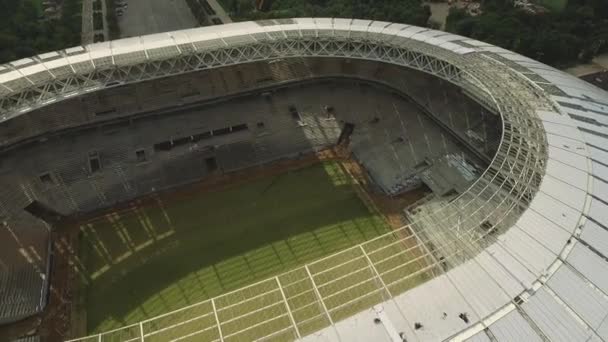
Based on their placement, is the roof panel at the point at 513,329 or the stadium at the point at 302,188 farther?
the stadium at the point at 302,188

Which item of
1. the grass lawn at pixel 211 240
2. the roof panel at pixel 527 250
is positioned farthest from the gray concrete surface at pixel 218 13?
the roof panel at pixel 527 250

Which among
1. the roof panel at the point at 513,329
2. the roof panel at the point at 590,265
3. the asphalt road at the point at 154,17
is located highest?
the roof panel at the point at 590,265

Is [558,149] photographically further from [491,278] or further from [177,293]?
[177,293]

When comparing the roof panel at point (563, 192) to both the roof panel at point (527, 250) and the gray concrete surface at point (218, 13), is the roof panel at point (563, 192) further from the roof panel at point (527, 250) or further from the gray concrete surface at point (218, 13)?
the gray concrete surface at point (218, 13)

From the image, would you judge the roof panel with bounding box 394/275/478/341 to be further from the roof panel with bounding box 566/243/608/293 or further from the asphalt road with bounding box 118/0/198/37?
the asphalt road with bounding box 118/0/198/37

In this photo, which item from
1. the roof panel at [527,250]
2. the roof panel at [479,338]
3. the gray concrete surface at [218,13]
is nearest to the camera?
the roof panel at [479,338]

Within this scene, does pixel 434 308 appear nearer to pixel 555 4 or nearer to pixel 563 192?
pixel 563 192

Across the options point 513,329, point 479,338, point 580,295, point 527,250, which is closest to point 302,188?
point 527,250

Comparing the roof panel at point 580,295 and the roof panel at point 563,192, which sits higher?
the roof panel at point 563,192
